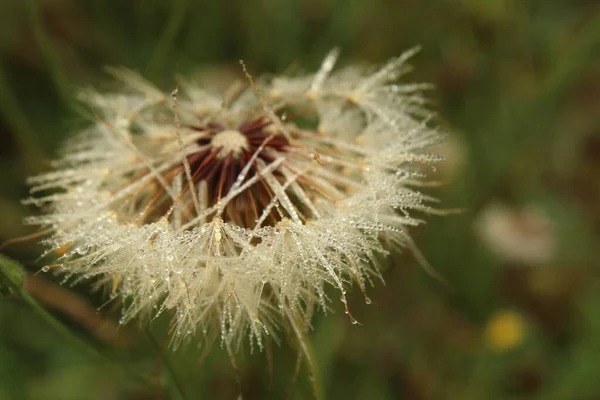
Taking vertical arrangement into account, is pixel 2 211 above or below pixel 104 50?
below

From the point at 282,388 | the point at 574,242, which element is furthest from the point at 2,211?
the point at 574,242

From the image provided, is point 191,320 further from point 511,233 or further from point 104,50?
point 104,50

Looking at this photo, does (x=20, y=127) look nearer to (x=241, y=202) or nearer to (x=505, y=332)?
(x=241, y=202)

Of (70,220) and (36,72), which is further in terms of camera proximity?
(36,72)

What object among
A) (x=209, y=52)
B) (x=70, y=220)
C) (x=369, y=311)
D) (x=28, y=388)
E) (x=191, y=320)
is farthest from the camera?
(x=209, y=52)

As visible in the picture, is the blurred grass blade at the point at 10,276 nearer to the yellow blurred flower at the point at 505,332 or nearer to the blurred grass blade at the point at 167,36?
the blurred grass blade at the point at 167,36
